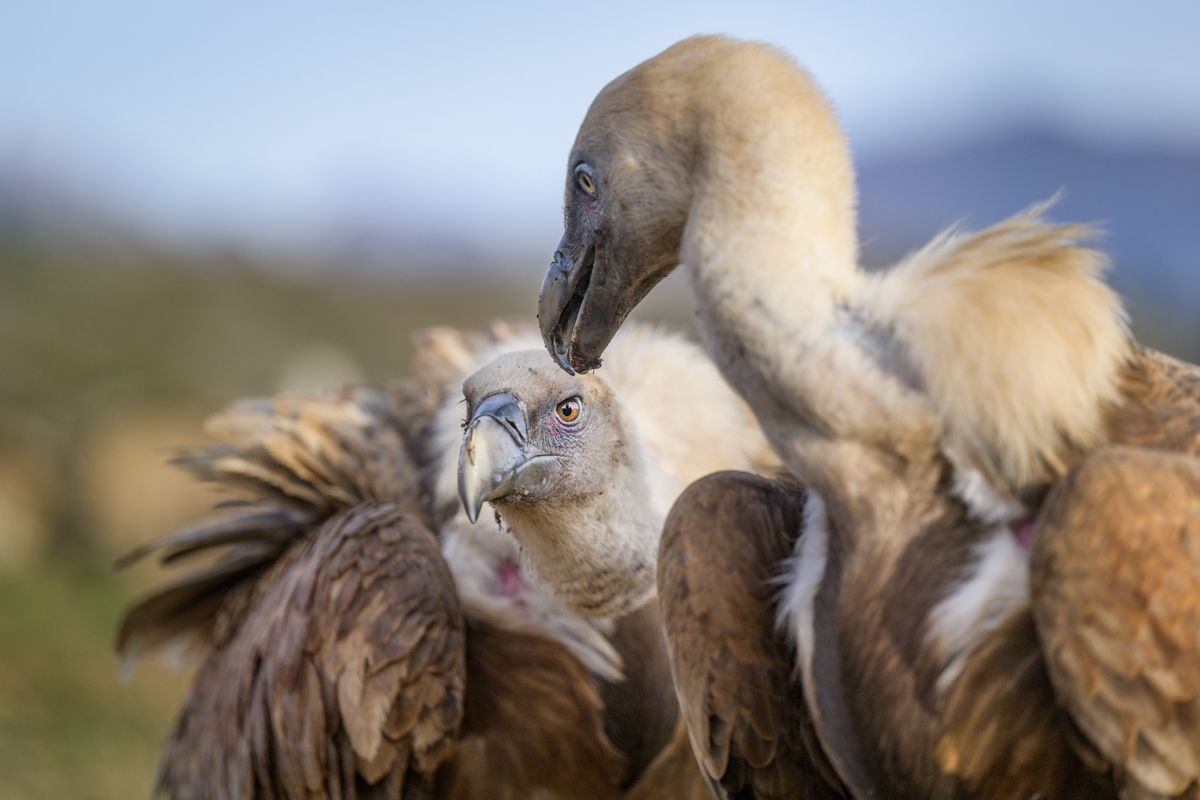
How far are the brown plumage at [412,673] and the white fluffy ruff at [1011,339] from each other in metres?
1.58

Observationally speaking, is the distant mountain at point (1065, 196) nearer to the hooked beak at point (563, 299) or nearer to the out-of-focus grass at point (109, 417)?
the hooked beak at point (563, 299)

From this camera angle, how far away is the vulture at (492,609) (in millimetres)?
3738

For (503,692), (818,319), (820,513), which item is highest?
(818,319)

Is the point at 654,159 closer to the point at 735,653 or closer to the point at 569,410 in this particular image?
the point at 735,653

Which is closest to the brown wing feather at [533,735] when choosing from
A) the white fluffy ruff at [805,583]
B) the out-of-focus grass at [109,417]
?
the white fluffy ruff at [805,583]

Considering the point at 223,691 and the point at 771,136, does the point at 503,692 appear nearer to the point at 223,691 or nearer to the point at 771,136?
the point at 223,691

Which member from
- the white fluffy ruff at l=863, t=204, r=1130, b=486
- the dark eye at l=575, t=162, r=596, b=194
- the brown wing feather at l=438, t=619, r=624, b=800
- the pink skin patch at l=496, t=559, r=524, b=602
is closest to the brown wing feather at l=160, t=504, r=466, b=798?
the brown wing feather at l=438, t=619, r=624, b=800

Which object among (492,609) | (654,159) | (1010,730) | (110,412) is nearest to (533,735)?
(492,609)

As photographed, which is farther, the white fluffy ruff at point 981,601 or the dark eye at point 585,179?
the dark eye at point 585,179

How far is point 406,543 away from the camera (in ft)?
12.8

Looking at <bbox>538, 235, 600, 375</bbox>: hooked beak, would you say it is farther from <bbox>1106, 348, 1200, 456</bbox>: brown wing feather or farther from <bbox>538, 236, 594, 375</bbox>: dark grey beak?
<bbox>1106, 348, 1200, 456</bbox>: brown wing feather

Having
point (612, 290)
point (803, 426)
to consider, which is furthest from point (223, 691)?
point (803, 426)

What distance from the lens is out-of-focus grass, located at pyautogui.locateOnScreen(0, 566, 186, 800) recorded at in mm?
7340

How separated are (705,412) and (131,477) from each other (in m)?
9.05
